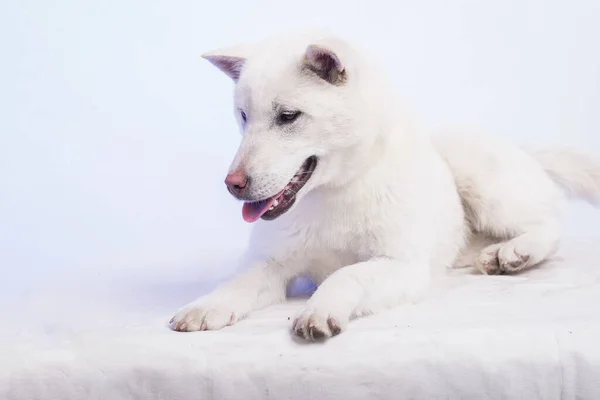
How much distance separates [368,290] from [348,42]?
2.40 ft

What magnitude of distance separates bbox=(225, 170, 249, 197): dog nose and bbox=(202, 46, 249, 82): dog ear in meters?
0.43

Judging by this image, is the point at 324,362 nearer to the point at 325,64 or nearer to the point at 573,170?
the point at 325,64

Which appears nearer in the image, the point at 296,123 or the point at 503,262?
the point at 296,123

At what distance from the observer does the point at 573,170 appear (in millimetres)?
3307

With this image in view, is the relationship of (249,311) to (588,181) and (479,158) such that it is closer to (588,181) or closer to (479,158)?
(479,158)

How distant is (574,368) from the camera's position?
72.9 inches

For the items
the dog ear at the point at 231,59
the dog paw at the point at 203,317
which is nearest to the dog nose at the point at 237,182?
the dog paw at the point at 203,317

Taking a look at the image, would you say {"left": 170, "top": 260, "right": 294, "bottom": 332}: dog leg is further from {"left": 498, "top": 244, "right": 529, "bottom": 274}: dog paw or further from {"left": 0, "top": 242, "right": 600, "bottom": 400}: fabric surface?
{"left": 498, "top": 244, "right": 529, "bottom": 274}: dog paw

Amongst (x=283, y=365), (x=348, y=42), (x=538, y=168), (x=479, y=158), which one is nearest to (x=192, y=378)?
(x=283, y=365)

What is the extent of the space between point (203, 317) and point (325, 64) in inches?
30.3

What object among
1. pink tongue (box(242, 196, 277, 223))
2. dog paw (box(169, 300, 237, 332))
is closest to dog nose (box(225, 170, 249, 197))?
pink tongue (box(242, 196, 277, 223))

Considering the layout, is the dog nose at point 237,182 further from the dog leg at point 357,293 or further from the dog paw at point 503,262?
the dog paw at point 503,262

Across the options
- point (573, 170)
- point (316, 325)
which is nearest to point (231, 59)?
point (316, 325)

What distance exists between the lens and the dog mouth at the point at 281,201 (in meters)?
2.20
